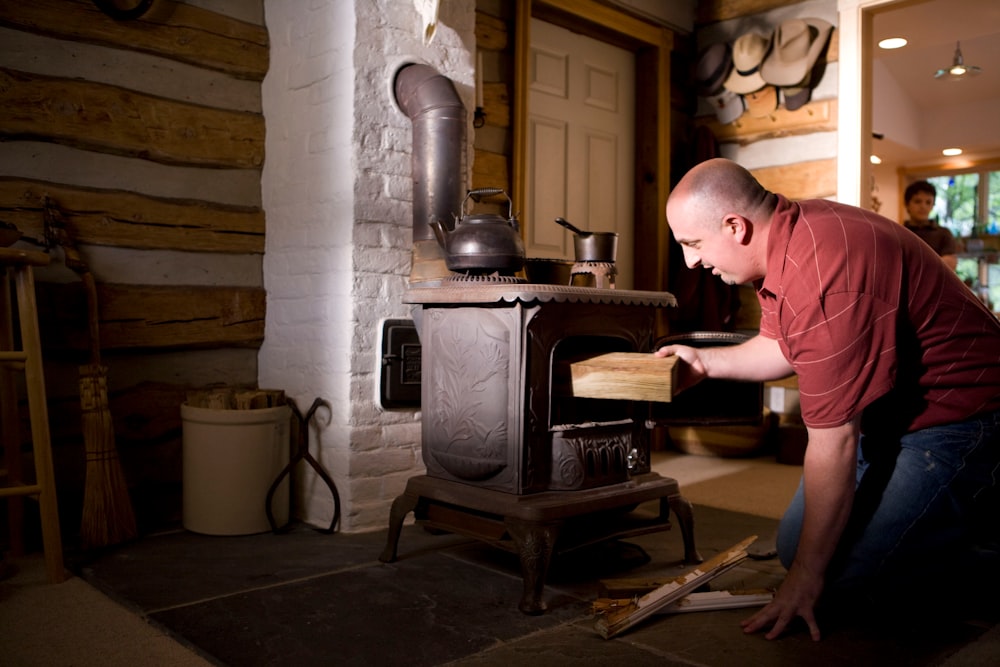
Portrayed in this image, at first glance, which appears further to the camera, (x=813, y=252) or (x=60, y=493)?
(x=60, y=493)

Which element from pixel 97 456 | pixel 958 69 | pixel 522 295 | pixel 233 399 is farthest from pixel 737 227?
pixel 958 69

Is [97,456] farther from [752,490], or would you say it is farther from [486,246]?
[752,490]

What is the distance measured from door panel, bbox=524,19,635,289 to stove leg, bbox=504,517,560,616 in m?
2.22

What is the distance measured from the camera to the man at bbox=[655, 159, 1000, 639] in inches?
63.6

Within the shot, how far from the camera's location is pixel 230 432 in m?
2.69

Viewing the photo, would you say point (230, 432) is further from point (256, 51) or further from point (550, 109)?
point (550, 109)

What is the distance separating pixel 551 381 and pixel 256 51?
180cm

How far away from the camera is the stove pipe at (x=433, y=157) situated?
2.74 meters

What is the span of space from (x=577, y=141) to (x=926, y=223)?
2.69 metres

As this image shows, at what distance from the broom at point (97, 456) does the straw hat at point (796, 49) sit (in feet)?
11.5

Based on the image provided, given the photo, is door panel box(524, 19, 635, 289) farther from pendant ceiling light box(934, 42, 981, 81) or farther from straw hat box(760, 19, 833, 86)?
pendant ceiling light box(934, 42, 981, 81)

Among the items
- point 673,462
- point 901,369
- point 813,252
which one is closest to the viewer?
point 813,252

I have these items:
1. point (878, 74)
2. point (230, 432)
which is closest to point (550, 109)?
point (230, 432)

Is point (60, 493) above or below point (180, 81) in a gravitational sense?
below
